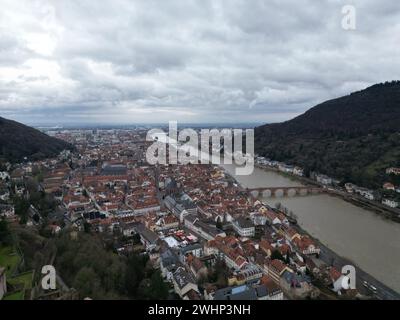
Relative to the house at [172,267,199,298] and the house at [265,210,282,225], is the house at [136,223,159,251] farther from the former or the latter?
the house at [265,210,282,225]

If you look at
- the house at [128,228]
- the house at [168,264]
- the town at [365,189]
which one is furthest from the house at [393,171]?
the house at [168,264]

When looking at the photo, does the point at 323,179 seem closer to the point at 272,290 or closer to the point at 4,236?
the point at 272,290

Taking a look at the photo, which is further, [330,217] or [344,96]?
[344,96]

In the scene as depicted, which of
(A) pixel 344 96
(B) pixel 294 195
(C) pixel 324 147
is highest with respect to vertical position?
(A) pixel 344 96

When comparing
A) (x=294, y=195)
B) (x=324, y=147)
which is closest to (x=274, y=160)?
(x=324, y=147)

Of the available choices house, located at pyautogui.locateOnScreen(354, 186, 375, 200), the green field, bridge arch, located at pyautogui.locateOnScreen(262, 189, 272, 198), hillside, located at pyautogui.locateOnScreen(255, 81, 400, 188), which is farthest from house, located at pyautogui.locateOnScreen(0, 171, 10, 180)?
hillside, located at pyautogui.locateOnScreen(255, 81, 400, 188)
